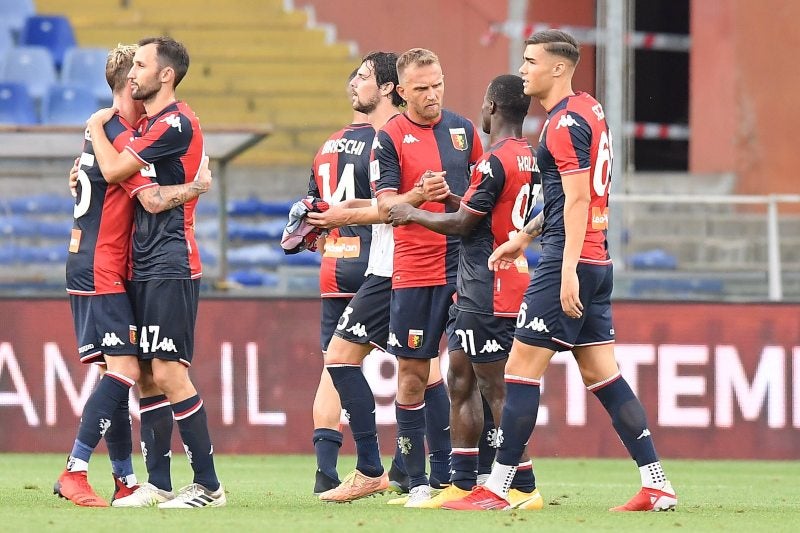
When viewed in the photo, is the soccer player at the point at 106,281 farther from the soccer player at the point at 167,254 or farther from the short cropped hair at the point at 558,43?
the short cropped hair at the point at 558,43

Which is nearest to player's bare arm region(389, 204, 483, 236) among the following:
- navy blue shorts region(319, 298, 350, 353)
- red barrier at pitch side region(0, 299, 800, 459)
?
navy blue shorts region(319, 298, 350, 353)

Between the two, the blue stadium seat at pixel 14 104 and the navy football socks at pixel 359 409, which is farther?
the blue stadium seat at pixel 14 104

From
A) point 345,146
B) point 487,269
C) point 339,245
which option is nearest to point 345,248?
point 339,245

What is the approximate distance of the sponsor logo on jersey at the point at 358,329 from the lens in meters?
7.70

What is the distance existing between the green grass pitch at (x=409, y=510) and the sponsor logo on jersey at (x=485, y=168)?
62.2 inches

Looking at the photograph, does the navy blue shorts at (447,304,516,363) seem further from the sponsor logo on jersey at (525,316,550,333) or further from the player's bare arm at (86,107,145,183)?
the player's bare arm at (86,107,145,183)

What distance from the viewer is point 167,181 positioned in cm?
716

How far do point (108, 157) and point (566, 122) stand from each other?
217cm

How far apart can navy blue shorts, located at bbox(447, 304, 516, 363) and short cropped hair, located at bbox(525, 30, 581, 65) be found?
129 centimetres

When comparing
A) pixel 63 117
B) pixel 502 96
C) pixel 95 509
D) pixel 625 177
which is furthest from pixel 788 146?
pixel 95 509

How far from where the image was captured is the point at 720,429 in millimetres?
10945

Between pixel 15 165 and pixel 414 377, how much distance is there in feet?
18.8

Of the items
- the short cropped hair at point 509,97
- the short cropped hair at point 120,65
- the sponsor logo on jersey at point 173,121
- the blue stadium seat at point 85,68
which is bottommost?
the sponsor logo on jersey at point 173,121

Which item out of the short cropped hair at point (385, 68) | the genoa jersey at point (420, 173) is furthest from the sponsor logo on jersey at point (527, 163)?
the short cropped hair at point (385, 68)
